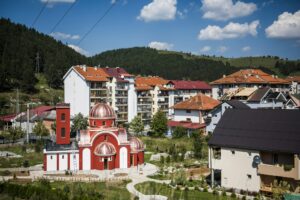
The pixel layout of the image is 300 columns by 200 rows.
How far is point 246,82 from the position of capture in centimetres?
8412

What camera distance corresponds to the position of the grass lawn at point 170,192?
95.6ft

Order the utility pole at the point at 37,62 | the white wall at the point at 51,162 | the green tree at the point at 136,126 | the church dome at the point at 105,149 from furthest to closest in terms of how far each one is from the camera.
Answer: the utility pole at the point at 37,62
the green tree at the point at 136,126
the church dome at the point at 105,149
the white wall at the point at 51,162

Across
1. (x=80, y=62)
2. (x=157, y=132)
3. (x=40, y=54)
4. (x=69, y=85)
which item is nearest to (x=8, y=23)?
(x=40, y=54)

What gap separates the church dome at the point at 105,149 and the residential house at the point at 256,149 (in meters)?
13.5

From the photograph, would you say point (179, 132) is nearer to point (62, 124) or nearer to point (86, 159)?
point (62, 124)

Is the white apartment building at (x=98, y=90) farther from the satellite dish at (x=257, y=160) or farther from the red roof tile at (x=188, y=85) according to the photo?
the satellite dish at (x=257, y=160)

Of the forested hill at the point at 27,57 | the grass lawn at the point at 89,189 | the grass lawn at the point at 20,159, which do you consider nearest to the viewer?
the grass lawn at the point at 89,189

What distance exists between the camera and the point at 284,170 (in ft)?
92.2

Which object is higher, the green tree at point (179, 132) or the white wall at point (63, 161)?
the green tree at point (179, 132)

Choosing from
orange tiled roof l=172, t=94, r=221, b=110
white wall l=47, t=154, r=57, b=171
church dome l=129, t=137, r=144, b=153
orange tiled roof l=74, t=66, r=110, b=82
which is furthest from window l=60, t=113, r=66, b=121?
orange tiled roof l=172, t=94, r=221, b=110

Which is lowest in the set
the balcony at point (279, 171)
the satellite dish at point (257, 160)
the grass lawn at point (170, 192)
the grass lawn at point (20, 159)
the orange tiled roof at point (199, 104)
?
the grass lawn at point (170, 192)

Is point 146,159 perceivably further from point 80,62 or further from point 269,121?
point 80,62

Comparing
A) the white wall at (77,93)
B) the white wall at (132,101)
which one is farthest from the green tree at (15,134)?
the white wall at (132,101)

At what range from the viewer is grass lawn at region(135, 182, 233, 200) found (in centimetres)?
2915
